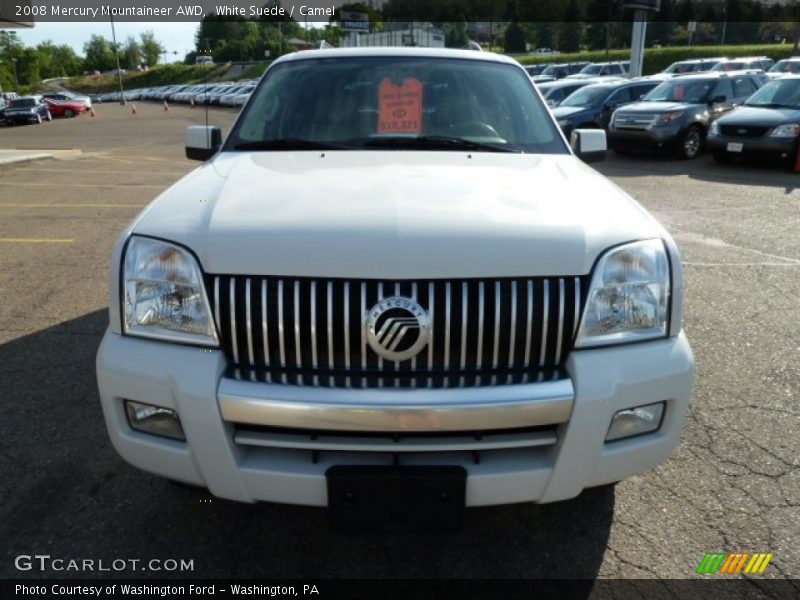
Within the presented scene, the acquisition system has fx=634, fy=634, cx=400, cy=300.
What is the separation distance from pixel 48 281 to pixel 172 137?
17.5 meters

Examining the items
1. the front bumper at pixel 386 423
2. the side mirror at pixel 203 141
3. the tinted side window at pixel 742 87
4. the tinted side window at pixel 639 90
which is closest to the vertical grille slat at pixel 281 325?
the front bumper at pixel 386 423

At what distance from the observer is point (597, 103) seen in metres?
15.3

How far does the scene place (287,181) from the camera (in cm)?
250

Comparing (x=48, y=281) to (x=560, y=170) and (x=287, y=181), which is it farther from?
(x=560, y=170)

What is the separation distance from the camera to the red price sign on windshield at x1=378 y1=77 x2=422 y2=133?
125 inches

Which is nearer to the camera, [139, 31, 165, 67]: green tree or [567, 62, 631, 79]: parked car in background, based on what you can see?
[567, 62, 631, 79]: parked car in background

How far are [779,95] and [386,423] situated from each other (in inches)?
516

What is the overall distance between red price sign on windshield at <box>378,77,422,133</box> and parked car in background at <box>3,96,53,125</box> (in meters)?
34.6

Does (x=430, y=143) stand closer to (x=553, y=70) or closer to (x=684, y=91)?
(x=684, y=91)

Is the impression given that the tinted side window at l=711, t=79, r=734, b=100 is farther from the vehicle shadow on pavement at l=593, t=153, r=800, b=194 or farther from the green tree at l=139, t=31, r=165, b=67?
the green tree at l=139, t=31, r=165, b=67

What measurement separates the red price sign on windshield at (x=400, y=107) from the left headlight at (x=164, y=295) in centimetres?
146

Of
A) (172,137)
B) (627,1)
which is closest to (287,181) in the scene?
(172,137)

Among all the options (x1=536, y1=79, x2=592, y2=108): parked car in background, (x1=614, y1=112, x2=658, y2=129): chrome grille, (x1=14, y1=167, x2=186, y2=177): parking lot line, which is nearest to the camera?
(x1=14, y1=167, x2=186, y2=177): parking lot line

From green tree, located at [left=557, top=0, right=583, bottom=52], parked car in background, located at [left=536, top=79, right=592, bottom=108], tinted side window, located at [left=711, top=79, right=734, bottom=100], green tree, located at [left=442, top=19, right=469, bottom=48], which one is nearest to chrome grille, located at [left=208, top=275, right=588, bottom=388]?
tinted side window, located at [left=711, top=79, right=734, bottom=100]
